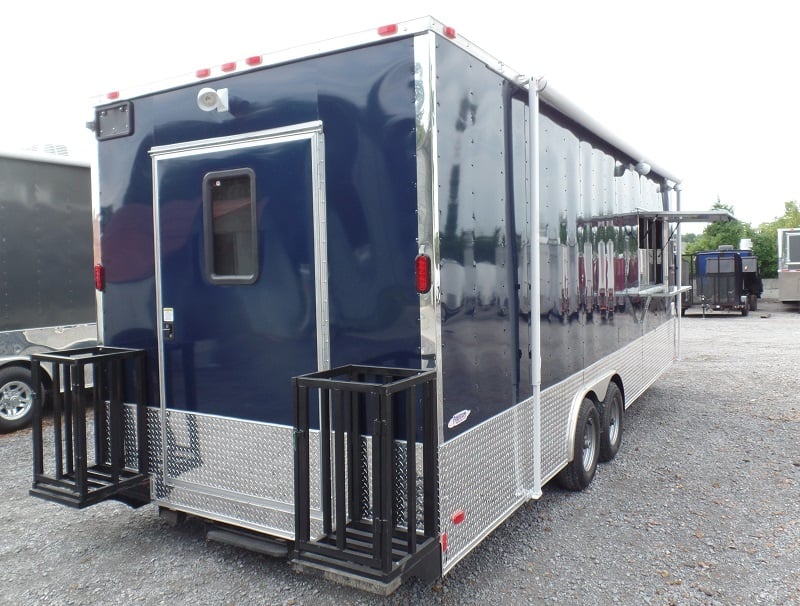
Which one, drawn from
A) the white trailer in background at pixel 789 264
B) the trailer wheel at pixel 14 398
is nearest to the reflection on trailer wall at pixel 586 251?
the trailer wheel at pixel 14 398

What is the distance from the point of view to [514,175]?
3.66 m

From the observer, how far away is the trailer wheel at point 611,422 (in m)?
5.09

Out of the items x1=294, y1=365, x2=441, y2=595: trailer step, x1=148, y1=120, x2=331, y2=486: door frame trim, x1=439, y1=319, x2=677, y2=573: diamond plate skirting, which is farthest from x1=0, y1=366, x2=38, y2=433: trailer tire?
x1=439, y1=319, x2=677, y2=573: diamond plate skirting

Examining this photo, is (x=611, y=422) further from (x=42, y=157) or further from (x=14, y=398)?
(x=42, y=157)

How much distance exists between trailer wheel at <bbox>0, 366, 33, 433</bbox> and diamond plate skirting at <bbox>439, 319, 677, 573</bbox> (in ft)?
16.1

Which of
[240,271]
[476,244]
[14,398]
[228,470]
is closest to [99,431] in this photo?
[228,470]

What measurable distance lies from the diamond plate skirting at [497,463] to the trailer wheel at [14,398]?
16.1 ft

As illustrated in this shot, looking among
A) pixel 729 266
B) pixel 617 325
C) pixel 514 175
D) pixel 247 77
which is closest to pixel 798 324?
pixel 729 266

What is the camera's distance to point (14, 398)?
6.57m

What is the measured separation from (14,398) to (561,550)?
17.5 feet

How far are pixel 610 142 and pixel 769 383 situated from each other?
504cm

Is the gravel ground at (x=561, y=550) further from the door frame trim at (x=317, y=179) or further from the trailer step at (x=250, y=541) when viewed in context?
the door frame trim at (x=317, y=179)

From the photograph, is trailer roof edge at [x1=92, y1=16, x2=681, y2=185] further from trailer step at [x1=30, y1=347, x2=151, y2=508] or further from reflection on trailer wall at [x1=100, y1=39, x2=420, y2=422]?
trailer step at [x1=30, y1=347, x2=151, y2=508]

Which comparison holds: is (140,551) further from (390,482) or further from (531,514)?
(531,514)
